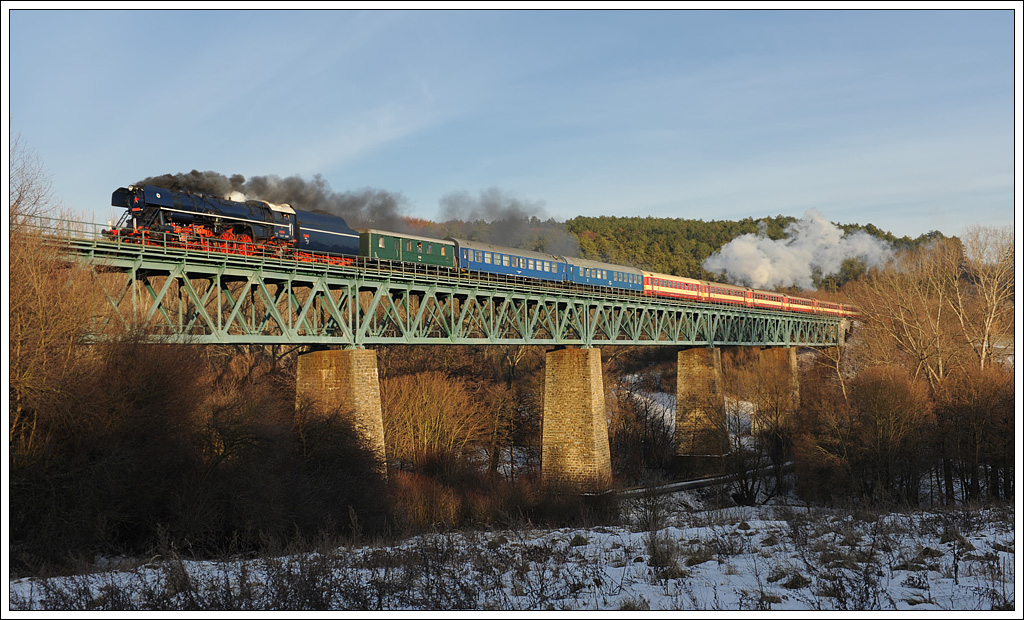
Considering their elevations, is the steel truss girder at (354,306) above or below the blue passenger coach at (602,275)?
below

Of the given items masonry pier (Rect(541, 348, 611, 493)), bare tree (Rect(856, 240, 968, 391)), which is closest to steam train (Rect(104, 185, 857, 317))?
masonry pier (Rect(541, 348, 611, 493))

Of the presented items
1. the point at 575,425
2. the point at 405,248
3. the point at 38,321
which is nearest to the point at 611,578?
the point at 38,321

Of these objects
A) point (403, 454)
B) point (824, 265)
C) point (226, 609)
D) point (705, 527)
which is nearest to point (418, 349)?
point (403, 454)

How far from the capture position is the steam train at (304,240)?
2531cm

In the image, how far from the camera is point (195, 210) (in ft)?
87.0

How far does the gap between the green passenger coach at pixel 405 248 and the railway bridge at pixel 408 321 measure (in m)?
0.58

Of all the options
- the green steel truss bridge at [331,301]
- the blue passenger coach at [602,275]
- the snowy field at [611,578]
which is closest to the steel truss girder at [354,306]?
the green steel truss bridge at [331,301]

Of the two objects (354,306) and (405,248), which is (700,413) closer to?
(354,306)

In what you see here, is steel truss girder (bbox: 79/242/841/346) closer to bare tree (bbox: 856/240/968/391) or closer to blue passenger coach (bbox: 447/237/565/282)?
blue passenger coach (bbox: 447/237/565/282)

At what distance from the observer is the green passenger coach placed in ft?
113

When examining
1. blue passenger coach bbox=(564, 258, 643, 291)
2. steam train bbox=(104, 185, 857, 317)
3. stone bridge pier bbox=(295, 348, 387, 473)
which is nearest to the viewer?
steam train bbox=(104, 185, 857, 317)

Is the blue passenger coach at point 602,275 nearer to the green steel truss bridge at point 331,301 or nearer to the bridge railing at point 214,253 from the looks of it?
the green steel truss bridge at point 331,301

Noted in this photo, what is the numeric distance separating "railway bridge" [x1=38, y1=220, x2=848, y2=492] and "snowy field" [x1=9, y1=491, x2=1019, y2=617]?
12.1 metres

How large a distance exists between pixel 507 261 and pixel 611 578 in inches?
1242
